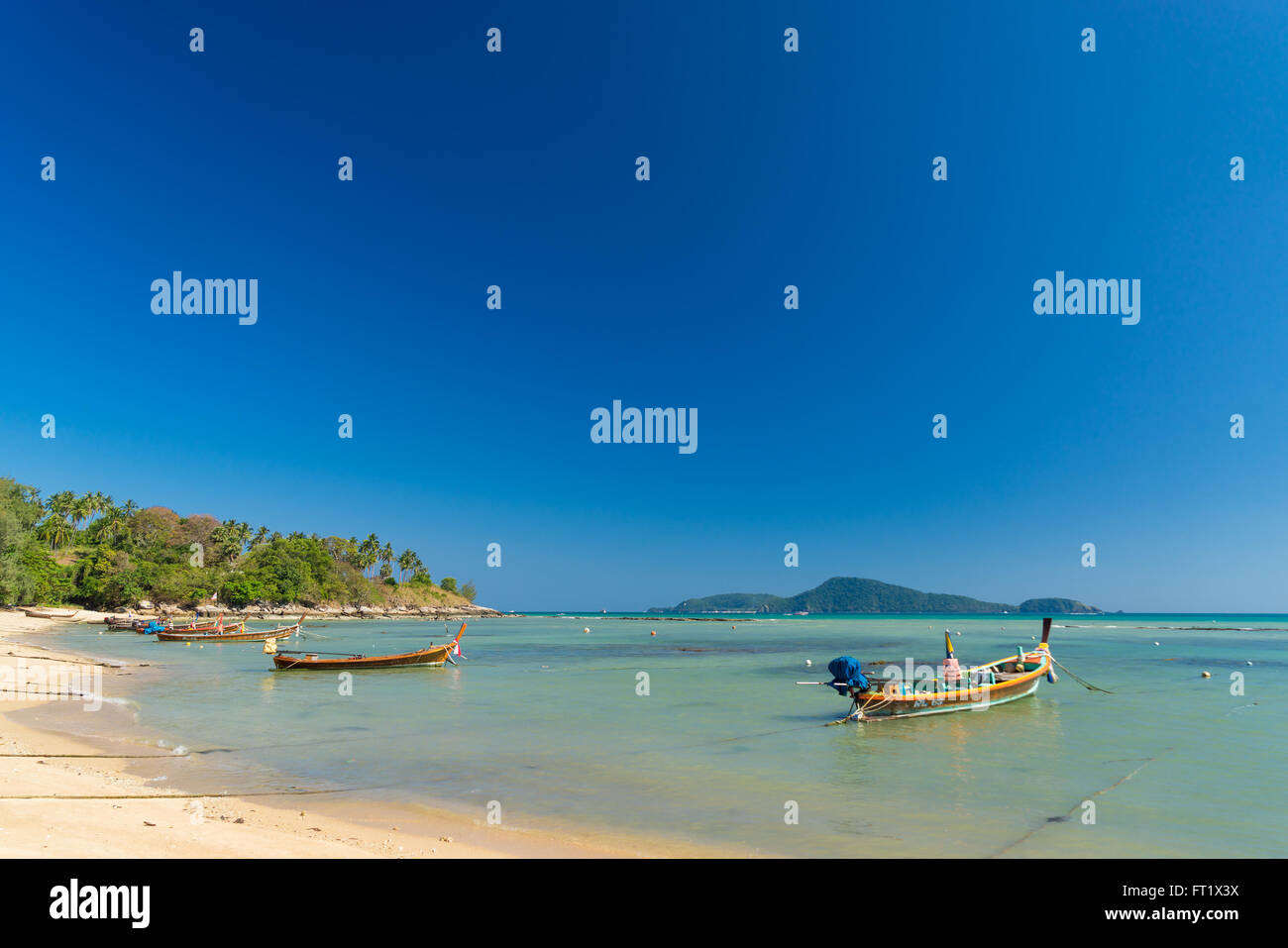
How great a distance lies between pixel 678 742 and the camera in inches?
715

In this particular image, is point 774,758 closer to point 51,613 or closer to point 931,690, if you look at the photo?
point 931,690

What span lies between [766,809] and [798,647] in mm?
51892

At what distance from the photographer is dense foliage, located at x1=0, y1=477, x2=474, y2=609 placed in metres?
81.0

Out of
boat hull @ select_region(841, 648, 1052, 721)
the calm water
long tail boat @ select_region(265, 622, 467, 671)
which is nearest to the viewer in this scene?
the calm water

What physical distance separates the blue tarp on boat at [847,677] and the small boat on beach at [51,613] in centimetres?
8554

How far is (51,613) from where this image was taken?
74688mm

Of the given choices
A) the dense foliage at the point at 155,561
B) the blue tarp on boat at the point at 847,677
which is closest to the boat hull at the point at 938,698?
the blue tarp on boat at the point at 847,677

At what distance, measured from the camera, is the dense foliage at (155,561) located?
3187 inches

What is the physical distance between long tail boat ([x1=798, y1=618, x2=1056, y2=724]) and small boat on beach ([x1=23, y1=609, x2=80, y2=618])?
8596 cm

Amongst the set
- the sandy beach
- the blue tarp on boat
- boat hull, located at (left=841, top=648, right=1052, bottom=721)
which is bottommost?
boat hull, located at (left=841, top=648, right=1052, bottom=721)

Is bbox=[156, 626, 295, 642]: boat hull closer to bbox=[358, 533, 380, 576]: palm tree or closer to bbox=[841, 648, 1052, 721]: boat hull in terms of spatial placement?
bbox=[841, 648, 1052, 721]: boat hull

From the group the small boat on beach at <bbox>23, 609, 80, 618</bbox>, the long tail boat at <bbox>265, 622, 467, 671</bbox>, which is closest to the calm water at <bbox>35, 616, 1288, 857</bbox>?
the long tail boat at <bbox>265, 622, 467, 671</bbox>

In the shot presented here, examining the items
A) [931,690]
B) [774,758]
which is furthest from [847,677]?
[774,758]
